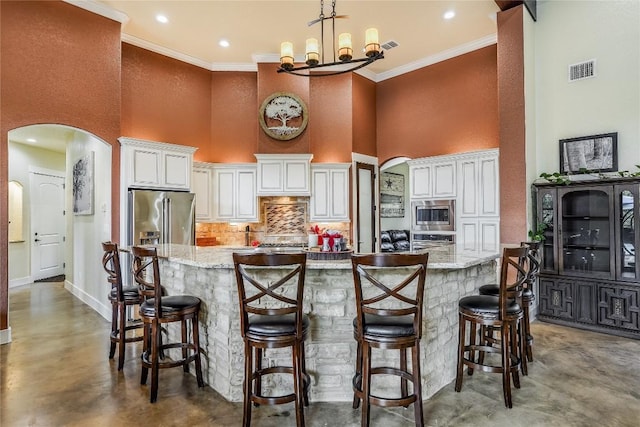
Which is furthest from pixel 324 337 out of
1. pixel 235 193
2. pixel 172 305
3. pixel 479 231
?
pixel 235 193

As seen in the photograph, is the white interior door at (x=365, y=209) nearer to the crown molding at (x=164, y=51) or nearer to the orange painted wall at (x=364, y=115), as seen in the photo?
the orange painted wall at (x=364, y=115)

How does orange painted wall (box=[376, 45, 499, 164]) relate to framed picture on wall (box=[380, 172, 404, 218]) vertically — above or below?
above

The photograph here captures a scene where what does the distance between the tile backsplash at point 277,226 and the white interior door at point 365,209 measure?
37 centimetres

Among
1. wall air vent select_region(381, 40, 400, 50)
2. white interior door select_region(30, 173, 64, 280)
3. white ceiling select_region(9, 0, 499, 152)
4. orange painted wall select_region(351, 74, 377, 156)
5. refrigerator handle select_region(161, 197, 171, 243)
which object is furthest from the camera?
white interior door select_region(30, 173, 64, 280)

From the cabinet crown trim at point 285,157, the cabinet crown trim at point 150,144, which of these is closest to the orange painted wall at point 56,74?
the cabinet crown trim at point 150,144

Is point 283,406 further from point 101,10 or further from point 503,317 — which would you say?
point 101,10

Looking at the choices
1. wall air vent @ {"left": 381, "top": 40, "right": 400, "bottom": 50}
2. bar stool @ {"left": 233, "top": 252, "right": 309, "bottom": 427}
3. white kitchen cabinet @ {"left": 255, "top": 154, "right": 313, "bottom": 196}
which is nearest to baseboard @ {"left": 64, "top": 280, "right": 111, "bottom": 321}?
white kitchen cabinet @ {"left": 255, "top": 154, "right": 313, "bottom": 196}

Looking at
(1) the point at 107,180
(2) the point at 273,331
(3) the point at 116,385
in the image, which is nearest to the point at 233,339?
(2) the point at 273,331

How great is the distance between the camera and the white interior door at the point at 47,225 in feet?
25.0

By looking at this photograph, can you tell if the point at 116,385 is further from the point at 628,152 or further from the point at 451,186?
the point at 628,152

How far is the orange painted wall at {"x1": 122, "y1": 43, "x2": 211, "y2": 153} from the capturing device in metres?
5.59

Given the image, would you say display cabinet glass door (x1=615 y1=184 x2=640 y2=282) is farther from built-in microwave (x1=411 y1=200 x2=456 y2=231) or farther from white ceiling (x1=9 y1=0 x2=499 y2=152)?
white ceiling (x1=9 y1=0 x2=499 y2=152)

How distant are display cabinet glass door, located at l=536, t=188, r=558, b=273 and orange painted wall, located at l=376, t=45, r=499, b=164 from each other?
1.45 meters

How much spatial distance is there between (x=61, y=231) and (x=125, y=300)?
6493 mm
